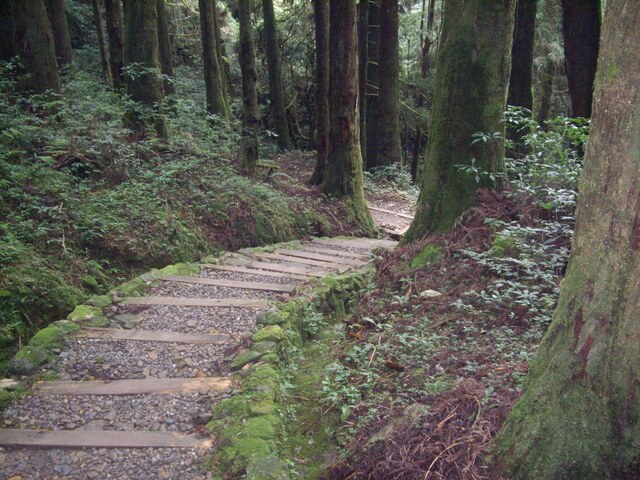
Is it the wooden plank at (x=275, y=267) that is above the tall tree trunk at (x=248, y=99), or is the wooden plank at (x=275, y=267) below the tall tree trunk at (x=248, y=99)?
below

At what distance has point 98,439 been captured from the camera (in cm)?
358

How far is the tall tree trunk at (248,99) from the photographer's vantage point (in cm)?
1171

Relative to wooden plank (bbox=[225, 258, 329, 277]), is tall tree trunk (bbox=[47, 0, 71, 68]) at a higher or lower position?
higher

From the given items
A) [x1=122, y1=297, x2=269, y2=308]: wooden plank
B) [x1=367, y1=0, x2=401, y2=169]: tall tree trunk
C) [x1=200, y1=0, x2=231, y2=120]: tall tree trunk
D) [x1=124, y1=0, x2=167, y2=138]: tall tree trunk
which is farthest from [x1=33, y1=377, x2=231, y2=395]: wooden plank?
[x1=367, y1=0, x2=401, y2=169]: tall tree trunk

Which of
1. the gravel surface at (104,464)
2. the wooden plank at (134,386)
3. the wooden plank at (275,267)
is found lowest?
the gravel surface at (104,464)

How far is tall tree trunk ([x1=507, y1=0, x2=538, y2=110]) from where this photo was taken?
12.4m

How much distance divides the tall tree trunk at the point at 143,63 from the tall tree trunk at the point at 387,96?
33.2 ft

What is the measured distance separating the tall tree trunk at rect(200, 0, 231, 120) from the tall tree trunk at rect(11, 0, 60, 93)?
7.14m

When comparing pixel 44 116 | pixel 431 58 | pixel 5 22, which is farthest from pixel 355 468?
pixel 431 58

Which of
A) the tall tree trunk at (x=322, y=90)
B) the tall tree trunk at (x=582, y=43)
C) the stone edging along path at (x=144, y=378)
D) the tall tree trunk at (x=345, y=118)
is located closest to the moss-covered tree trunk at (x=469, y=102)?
the stone edging along path at (x=144, y=378)

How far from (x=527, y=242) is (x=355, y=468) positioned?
364 centimetres

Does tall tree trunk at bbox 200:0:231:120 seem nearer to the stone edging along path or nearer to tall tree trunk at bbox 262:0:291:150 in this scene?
tall tree trunk at bbox 262:0:291:150

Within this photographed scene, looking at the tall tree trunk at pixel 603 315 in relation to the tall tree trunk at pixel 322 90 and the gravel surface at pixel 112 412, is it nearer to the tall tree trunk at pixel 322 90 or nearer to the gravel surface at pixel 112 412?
the gravel surface at pixel 112 412

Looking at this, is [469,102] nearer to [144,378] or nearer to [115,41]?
[144,378]
